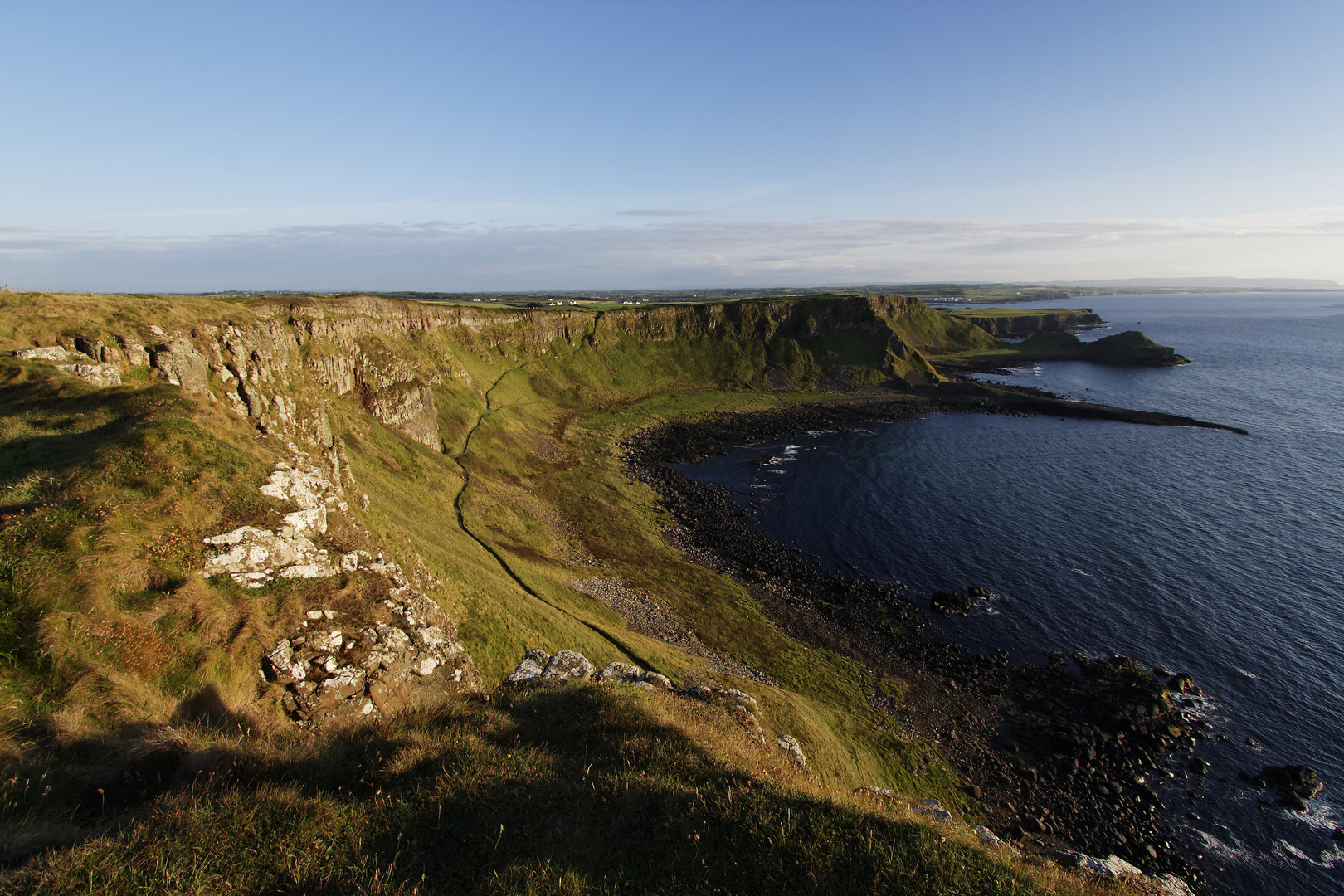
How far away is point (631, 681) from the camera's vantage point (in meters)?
23.2

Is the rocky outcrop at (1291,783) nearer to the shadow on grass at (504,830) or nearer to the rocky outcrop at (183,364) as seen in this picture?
the shadow on grass at (504,830)

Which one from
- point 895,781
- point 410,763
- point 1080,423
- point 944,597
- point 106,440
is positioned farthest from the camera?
point 1080,423

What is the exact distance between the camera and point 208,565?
17.7 m

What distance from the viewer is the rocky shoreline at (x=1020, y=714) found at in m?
29.1

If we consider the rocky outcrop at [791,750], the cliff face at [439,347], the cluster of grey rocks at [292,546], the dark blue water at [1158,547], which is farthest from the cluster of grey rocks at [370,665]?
the dark blue water at [1158,547]

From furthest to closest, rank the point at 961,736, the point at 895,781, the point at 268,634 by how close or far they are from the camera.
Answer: the point at 961,736
the point at 895,781
the point at 268,634

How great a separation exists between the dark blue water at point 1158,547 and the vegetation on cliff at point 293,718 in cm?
1599

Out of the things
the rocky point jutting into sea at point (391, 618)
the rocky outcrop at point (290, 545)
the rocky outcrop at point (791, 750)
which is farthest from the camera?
the rocky outcrop at point (791, 750)

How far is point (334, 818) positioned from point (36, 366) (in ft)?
111

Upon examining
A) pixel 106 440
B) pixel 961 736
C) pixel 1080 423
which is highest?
pixel 106 440

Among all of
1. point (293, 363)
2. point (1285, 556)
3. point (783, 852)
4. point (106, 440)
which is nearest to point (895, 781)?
point (783, 852)

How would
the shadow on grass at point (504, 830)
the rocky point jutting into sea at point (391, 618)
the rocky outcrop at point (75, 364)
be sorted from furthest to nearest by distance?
the rocky outcrop at point (75, 364) → the rocky point jutting into sea at point (391, 618) → the shadow on grass at point (504, 830)

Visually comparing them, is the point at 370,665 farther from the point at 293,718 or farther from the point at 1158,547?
the point at 1158,547

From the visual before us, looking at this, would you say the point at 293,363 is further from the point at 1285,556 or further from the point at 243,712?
the point at 1285,556
